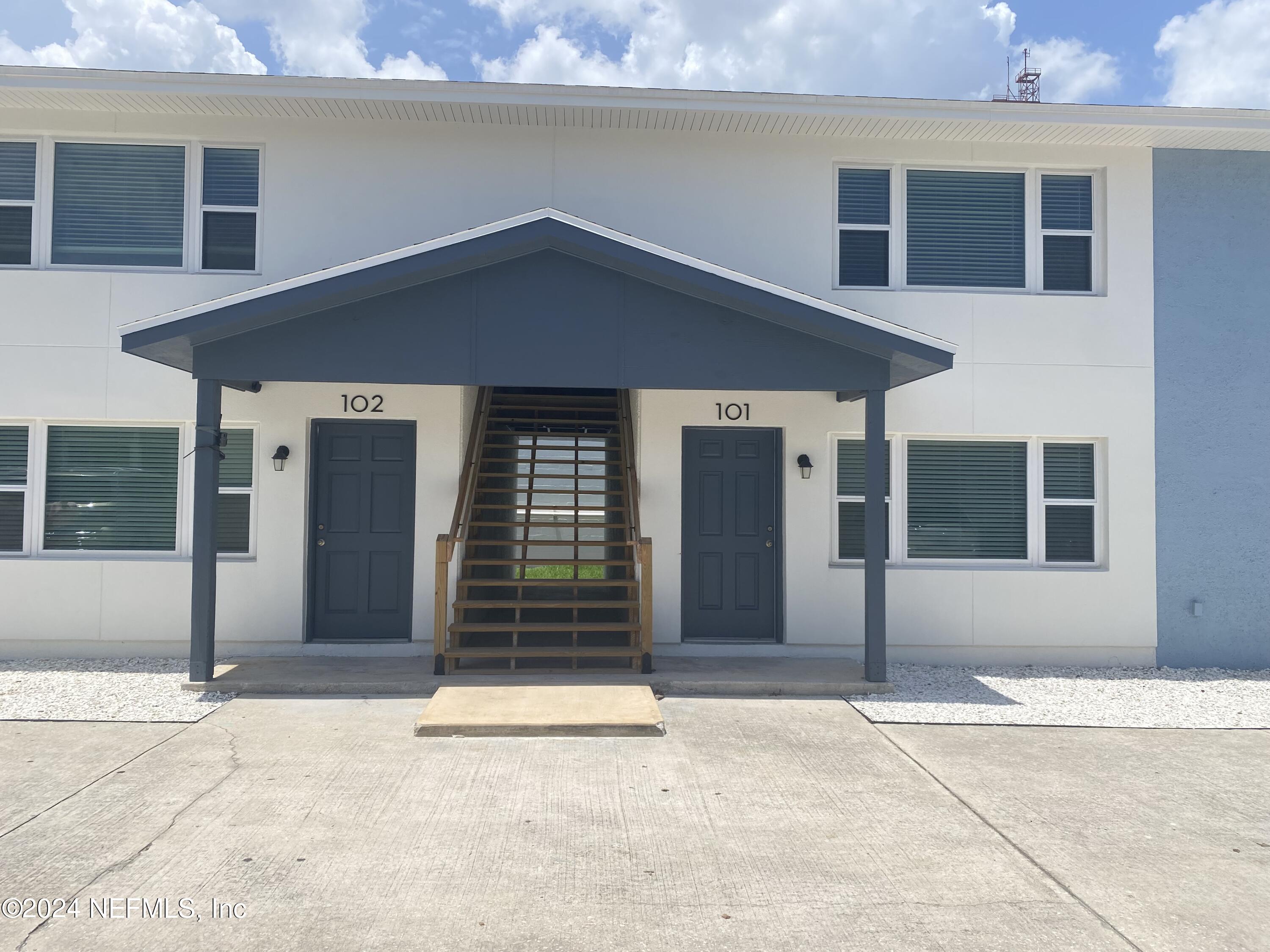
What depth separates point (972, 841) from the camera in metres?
A: 4.57

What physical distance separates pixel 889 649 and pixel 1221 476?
3.90m

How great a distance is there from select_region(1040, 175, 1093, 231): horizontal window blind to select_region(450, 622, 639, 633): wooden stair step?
20.3ft

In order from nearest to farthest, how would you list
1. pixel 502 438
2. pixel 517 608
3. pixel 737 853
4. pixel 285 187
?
pixel 737 853, pixel 517 608, pixel 285 187, pixel 502 438

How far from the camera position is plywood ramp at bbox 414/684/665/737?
20.5 feet

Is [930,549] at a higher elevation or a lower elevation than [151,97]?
lower

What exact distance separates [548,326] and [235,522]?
4077mm

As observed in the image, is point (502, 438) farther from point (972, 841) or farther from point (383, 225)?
point (972, 841)

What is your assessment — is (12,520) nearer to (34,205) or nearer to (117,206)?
(34,205)

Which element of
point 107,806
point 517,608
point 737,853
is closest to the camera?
point 737,853

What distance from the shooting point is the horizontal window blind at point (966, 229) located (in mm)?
9250

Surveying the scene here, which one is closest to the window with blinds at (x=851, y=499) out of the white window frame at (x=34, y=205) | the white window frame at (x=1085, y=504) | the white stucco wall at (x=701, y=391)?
the white stucco wall at (x=701, y=391)

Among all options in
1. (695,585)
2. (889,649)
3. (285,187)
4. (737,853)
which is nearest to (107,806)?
(737,853)

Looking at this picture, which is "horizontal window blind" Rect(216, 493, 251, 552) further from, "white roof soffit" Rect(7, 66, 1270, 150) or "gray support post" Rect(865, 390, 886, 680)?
"gray support post" Rect(865, 390, 886, 680)

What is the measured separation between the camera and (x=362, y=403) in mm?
8828
